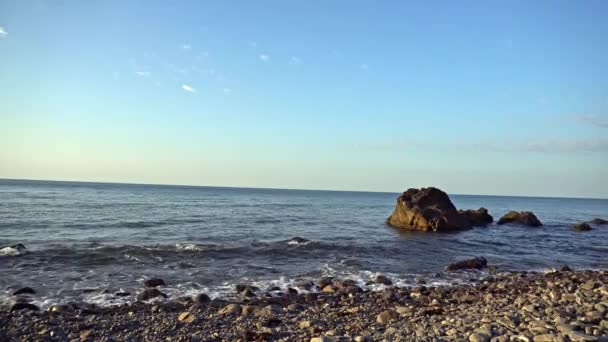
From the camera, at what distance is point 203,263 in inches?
754

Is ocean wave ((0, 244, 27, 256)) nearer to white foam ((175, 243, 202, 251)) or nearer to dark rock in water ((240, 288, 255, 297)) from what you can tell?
white foam ((175, 243, 202, 251))

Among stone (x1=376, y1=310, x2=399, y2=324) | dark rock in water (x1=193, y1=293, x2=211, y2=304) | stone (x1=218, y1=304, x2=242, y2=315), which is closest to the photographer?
stone (x1=376, y1=310, x2=399, y2=324)

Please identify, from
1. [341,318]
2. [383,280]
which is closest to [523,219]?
[383,280]

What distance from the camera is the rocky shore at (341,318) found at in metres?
8.61

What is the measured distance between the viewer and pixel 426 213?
128 feet

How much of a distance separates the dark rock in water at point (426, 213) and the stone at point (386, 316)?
2859cm

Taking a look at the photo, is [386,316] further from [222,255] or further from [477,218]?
[477,218]

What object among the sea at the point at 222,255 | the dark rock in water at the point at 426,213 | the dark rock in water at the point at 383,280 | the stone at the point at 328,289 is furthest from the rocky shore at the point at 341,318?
the dark rock in water at the point at 426,213

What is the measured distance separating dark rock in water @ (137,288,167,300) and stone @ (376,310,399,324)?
752cm

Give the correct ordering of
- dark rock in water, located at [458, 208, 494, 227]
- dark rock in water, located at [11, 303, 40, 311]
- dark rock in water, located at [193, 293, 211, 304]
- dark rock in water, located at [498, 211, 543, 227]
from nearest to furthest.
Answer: dark rock in water, located at [11, 303, 40, 311]
dark rock in water, located at [193, 293, 211, 304]
dark rock in water, located at [458, 208, 494, 227]
dark rock in water, located at [498, 211, 543, 227]

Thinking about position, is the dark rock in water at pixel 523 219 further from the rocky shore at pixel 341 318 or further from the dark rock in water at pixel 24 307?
the dark rock in water at pixel 24 307

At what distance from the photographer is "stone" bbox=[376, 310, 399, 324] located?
34.3ft

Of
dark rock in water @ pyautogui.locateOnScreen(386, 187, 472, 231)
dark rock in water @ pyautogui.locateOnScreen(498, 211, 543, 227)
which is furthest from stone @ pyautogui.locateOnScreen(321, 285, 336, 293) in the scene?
dark rock in water @ pyautogui.locateOnScreen(498, 211, 543, 227)

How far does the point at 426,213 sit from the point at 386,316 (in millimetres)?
29914
